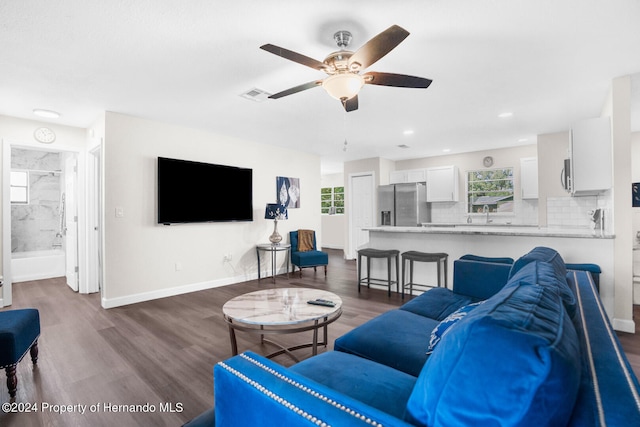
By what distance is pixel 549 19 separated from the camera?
2.08 meters

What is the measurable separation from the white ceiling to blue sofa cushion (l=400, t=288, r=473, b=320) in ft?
6.62

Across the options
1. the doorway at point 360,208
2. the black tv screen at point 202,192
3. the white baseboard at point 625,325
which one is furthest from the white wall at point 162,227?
the white baseboard at point 625,325

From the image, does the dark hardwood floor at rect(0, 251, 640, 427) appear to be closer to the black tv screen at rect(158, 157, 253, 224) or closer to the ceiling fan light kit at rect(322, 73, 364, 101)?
the black tv screen at rect(158, 157, 253, 224)

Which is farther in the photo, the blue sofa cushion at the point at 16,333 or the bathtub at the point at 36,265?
the bathtub at the point at 36,265

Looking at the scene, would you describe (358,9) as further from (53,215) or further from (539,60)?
(53,215)

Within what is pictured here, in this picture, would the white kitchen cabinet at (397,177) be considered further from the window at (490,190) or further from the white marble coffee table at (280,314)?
the white marble coffee table at (280,314)

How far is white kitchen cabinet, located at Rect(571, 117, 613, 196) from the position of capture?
3129 mm

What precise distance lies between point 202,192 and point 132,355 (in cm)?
258

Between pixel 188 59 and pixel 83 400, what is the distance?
2593 mm

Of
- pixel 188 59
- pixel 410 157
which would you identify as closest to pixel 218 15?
pixel 188 59

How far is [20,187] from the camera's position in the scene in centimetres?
584

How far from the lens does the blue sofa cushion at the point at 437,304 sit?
7.40 feet

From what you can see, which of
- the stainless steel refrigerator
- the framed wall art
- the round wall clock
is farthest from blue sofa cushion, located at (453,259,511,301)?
the round wall clock

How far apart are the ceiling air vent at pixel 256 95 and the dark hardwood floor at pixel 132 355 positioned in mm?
2473
